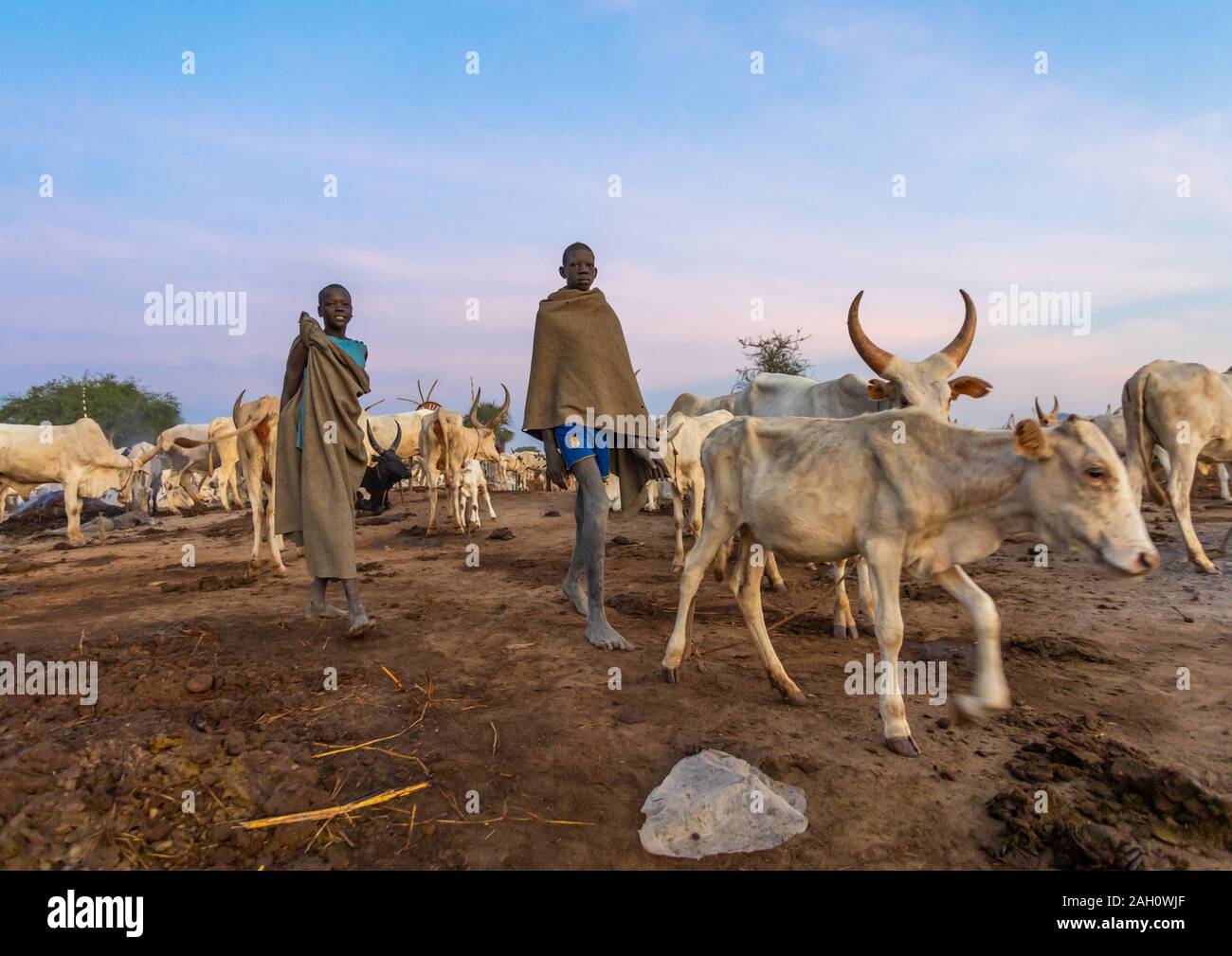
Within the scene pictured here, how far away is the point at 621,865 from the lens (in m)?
2.38

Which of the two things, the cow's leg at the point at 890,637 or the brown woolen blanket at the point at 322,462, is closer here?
the cow's leg at the point at 890,637

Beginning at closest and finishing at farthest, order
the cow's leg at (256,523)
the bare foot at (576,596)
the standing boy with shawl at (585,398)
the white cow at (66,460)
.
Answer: the standing boy with shawl at (585,398) → the bare foot at (576,596) → the cow's leg at (256,523) → the white cow at (66,460)

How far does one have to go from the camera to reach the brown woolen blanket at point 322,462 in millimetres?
4934

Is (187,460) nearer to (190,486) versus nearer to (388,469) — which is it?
(190,486)

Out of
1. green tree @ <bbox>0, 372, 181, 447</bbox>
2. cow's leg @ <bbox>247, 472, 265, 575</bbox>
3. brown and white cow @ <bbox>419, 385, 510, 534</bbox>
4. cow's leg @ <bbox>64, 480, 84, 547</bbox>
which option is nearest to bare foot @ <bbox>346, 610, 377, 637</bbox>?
cow's leg @ <bbox>247, 472, 265, 575</bbox>

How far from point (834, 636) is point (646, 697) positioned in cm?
197

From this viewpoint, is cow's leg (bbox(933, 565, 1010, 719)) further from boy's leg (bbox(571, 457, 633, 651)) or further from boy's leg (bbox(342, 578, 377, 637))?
boy's leg (bbox(342, 578, 377, 637))

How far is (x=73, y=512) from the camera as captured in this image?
40.2ft

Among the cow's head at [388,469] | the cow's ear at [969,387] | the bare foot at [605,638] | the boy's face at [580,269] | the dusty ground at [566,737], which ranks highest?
the boy's face at [580,269]

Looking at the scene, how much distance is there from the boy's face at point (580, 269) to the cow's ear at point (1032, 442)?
3066mm

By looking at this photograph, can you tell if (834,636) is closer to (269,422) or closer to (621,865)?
(621,865)

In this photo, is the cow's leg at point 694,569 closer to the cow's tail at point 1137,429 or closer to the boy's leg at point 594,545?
the boy's leg at point 594,545

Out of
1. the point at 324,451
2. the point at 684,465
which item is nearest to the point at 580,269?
the point at 324,451

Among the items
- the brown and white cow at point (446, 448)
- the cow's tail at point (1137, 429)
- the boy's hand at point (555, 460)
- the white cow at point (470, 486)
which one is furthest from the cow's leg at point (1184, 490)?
the white cow at point (470, 486)
